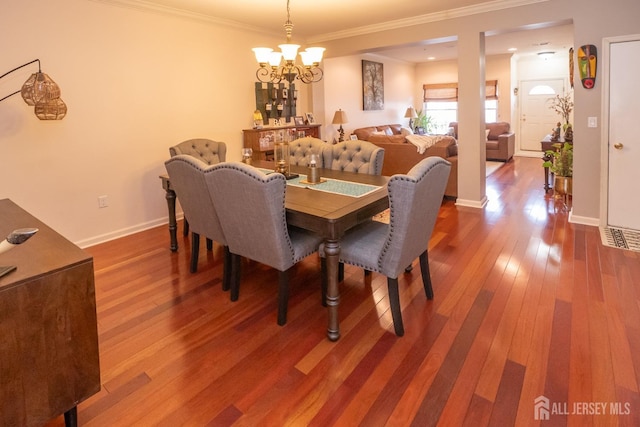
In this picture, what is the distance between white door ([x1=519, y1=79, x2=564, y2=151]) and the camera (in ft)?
30.7

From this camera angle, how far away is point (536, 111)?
31.6 feet

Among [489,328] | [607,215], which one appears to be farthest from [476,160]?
[489,328]

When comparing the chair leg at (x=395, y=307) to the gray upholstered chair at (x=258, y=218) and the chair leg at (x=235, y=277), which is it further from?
the chair leg at (x=235, y=277)

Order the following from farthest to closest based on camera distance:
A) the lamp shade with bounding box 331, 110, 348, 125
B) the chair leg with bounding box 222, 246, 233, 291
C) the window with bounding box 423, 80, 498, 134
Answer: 1. the window with bounding box 423, 80, 498, 134
2. the lamp shade with bounding box 331, 110, 348, 125
3. the chair leg with bounding box 222, 246, 233, 291

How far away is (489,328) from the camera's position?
2.37 metres

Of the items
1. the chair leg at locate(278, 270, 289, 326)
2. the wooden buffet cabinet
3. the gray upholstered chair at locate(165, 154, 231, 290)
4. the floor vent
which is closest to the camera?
the chair leg at locate(278, 270, 289, 326)

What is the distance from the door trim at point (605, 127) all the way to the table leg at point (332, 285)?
3.51 metres

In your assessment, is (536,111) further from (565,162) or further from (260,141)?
(260,141)

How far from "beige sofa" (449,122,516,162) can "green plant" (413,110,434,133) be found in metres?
2.12

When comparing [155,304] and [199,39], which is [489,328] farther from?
[199,39]

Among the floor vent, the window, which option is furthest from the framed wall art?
the floor vent

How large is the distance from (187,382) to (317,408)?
0.70m

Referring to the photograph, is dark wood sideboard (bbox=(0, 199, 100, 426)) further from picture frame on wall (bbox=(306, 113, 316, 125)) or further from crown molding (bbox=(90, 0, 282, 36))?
picture frame on wall (bbox=(306, 113, 316, 125))

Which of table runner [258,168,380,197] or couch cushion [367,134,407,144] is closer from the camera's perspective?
table runner [258,168,380,197]
